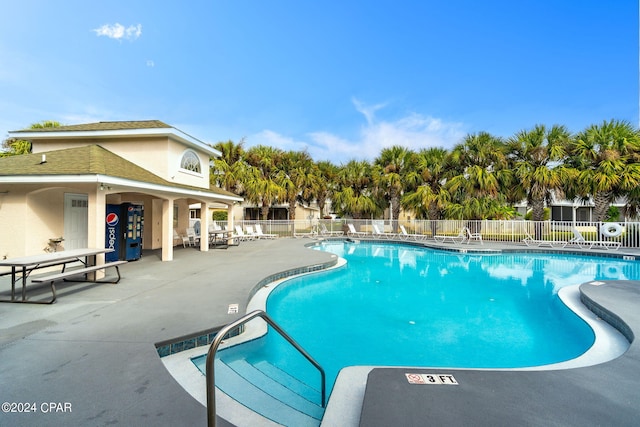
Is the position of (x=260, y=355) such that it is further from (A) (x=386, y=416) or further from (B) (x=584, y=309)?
(B) (x=584, y=309)

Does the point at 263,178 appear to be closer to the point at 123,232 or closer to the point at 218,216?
the point at 218,216

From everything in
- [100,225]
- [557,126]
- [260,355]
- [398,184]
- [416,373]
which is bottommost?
[260,355]

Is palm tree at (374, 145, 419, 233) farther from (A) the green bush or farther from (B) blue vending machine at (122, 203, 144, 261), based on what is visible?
(B) blue vending machine at (122, 203, 144, 261)

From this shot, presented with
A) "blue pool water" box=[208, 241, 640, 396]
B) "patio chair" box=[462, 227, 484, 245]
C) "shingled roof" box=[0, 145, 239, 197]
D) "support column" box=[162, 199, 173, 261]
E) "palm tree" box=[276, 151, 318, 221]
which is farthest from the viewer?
"palm tree" box=[276, 151, 318, 221]

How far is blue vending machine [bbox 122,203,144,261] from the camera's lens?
33.0 ft

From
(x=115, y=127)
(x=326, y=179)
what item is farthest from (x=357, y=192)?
(x=115, y=127)

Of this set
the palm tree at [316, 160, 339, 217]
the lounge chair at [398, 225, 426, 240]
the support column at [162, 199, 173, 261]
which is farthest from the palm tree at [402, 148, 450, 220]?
the support column at [162, 199, 173, 261]

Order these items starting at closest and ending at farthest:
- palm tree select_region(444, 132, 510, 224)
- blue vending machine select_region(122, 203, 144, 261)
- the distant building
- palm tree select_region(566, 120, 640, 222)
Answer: the distant building < blue vending machine select_region(122, 203, 144, 261) < palm tree select_region(566, 120, 640, 222) < palm tree select_region(444, 132, 510, 224)

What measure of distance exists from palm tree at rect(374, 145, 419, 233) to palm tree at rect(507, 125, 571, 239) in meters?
6.31

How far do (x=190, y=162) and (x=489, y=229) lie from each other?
17.8m

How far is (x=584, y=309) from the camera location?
5.89 metres

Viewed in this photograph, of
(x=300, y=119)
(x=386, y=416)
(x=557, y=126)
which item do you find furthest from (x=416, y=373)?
(x=300, y=119)

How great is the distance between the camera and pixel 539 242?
16.8m

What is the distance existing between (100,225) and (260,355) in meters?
6.09
